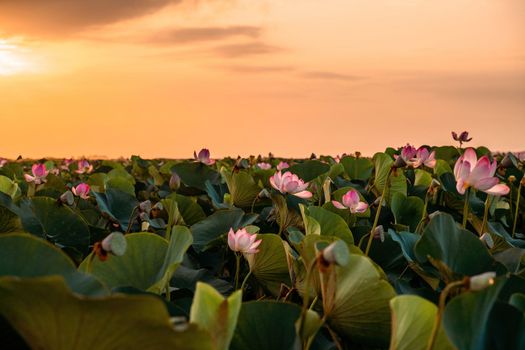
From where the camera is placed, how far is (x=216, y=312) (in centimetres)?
92

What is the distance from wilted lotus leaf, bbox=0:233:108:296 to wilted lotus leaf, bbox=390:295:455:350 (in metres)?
0.44

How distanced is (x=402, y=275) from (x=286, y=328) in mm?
910

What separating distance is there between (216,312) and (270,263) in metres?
0.87

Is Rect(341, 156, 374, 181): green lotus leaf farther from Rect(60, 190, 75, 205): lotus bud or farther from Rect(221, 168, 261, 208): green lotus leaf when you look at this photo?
Rect(60, 190, 75, 205): lotus bud

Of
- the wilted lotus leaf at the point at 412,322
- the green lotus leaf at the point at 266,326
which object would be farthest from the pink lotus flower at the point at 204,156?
the wilted lotus leaf at the point at 412,322

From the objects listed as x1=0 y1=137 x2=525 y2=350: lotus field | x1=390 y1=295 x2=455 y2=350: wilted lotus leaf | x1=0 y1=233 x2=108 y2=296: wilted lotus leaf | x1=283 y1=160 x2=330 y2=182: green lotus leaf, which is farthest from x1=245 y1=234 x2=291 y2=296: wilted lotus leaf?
x1=283 y1=160 x2=330 y2=182: green lotus leaf

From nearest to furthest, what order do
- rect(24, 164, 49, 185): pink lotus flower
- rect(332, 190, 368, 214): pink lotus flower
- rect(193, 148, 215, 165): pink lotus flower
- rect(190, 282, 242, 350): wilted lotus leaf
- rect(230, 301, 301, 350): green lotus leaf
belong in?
rect(190, 282, 242, 350): wilted lotus leaf, rect(230, 301, 301, 350): green lotus leaf, rect(332, 190, 368, 214): pink lotus flower, rect(193, 148, 215, 165): pink lotus flower, rect(24, 164, 49, 185): pink lotus flower

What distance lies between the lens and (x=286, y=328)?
113 cm

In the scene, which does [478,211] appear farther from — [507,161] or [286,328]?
[286,328]

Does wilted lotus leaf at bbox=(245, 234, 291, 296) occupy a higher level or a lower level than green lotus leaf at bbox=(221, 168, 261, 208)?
lower

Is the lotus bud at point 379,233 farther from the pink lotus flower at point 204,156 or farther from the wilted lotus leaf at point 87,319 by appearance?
the pink lotus flower at point 204,156

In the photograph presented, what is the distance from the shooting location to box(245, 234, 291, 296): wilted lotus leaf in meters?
1.73

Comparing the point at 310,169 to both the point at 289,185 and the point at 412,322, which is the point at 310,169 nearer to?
the point at 289,185

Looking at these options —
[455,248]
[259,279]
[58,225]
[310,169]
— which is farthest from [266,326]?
[310,169]
